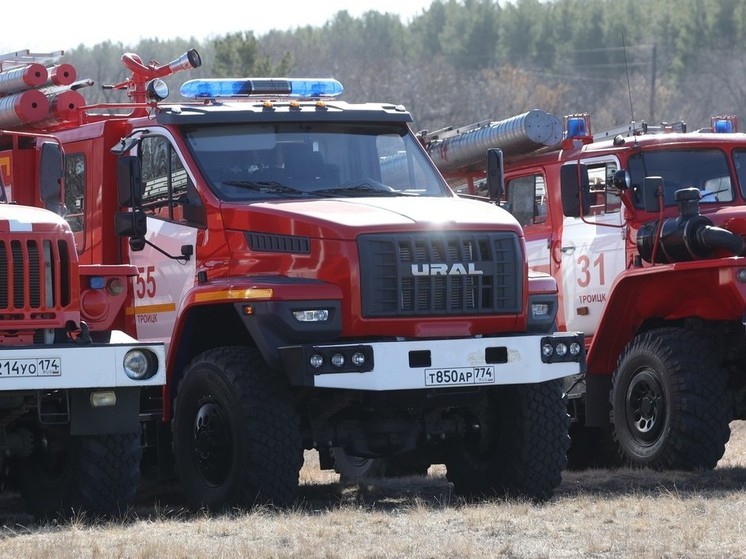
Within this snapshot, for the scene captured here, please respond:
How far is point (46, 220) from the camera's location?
9.12 metres

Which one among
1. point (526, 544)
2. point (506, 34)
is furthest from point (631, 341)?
point (506, 34)

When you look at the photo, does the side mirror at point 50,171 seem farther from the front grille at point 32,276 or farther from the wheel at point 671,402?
the wheel at point 671,402

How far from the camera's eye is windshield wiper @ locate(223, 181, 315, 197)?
10312mm

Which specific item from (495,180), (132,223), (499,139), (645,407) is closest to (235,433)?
(132,223)

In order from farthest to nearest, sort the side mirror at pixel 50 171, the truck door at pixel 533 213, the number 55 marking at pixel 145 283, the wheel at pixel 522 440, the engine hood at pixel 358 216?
1. the truck door at pixel 533 213
2. the number 55 marking at pixel 145 283
3. the side mirror at pixel 50 171
4. the wheel at pixel 522 440
5. the engine hood at pixel 358 216

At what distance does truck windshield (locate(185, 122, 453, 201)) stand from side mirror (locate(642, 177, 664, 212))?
195 centimetres

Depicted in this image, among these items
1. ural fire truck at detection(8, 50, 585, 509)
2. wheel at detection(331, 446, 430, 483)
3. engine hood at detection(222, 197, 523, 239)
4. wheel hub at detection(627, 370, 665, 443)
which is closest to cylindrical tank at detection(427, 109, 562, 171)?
ural fire truck at detection(8, 50, 585, 509)

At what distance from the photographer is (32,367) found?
866 centimetres

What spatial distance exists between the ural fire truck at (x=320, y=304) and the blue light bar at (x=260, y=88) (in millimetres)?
177

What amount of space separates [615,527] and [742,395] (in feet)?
12.2

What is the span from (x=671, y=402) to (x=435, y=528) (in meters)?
3.44

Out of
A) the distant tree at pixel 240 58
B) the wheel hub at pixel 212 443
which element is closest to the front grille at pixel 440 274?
the wheel hub at pixel 212 443

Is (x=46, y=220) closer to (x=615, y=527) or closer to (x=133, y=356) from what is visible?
(x=133, y=356)

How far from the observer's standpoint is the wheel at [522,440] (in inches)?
396
